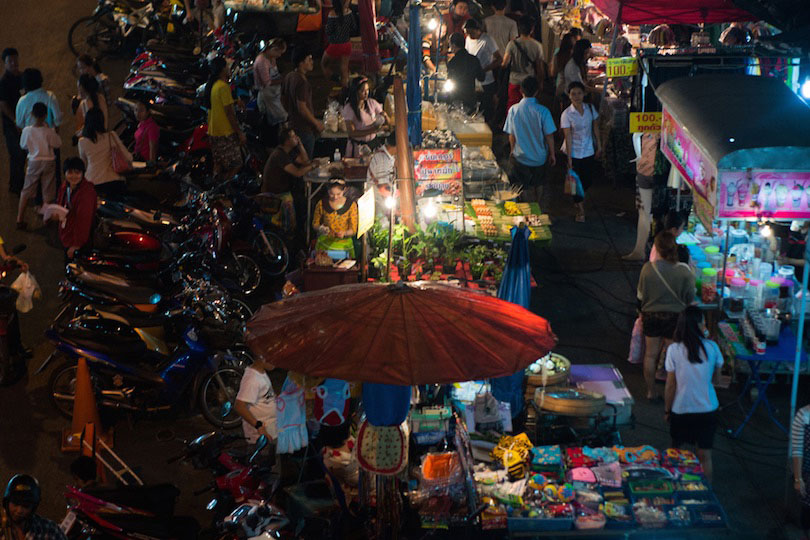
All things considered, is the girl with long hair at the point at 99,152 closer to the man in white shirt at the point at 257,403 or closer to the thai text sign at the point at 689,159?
the man in white shirt at the point at 257,403

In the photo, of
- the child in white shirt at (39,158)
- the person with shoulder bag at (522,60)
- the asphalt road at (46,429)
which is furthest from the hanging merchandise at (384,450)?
the person with shoulder bag at (522,60)

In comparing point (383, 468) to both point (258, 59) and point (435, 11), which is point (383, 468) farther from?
point (435, 11)

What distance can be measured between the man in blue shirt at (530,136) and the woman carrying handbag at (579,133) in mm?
226

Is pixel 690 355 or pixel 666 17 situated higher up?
pixel 666 17

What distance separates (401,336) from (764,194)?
13.5ft

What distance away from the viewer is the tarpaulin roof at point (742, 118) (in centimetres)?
881

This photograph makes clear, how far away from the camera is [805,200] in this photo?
877 cm

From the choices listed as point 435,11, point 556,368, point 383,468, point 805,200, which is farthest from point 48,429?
point 435,11

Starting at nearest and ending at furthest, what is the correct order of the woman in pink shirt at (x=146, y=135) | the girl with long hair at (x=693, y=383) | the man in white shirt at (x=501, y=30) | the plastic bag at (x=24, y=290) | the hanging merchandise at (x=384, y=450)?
1. the hanging merchandise at (x=384, y=450)
2. the girl with long hair at (x=693, y=383)
3. the plastic bag at (x=24, y=290)
4. the woman in pink shirt at (x=146, y=135)
5. the man in white shirt at (x=501, y=30)

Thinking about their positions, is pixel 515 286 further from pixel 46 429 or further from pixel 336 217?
pixel 46 429

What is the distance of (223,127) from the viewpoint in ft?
44.9

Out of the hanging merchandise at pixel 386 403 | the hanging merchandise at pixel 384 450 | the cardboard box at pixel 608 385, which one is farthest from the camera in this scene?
the cardboard box at pixel 608 385

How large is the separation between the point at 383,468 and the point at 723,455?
12.1 ft

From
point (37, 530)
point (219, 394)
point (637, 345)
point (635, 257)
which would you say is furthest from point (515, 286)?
point (635, 257)
